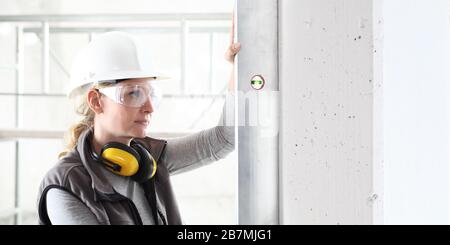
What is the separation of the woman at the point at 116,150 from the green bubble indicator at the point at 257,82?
8.3 inches

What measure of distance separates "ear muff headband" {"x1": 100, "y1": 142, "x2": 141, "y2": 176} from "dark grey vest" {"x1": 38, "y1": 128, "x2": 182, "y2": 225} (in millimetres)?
36

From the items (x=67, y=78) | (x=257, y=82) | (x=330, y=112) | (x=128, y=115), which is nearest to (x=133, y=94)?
(x=128, y=115)

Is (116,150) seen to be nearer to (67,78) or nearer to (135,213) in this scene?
(135,213)

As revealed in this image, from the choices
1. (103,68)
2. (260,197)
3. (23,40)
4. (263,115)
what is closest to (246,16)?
(263,115)

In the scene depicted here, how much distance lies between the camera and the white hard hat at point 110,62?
3.14ft

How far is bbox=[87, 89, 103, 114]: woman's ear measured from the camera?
96 cm

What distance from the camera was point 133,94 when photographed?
3.00ft

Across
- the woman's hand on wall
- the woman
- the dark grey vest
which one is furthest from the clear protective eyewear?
the woman's hand on wall

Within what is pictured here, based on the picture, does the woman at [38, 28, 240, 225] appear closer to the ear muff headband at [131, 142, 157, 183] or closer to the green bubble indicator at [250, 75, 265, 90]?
the ear muff headband at [131, 142, 157, 183]

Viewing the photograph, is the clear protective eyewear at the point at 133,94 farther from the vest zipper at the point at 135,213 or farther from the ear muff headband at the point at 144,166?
the vest zipper at the point at 135,213

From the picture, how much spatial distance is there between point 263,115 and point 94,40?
56 centimetres
